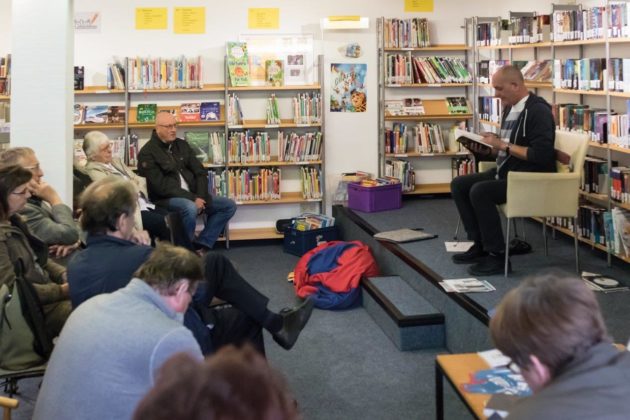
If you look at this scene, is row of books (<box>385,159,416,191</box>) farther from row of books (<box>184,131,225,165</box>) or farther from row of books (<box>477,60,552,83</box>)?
row of books (<box>184,131,225,165</box>)

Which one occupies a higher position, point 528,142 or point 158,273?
point 528,142

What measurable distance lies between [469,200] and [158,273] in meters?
3.34

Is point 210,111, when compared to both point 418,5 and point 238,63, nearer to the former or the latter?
point 238,63

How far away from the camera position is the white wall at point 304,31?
23.0 feet

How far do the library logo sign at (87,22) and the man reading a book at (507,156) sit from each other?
4054mm

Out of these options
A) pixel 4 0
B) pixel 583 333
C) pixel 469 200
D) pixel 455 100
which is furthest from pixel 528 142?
pixel 4 0

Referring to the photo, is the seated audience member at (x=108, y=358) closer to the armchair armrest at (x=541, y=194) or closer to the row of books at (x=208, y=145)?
the armchair armrest at (x=541, y=194)

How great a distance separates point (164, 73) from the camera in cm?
692

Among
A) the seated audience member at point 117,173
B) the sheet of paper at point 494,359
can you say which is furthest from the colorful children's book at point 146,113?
the sheet of paper at point 494,359

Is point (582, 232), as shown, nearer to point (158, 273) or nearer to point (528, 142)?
point (528, 142)

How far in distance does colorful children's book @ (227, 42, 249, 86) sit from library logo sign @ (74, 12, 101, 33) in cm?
129

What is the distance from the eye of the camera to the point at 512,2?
7488mm

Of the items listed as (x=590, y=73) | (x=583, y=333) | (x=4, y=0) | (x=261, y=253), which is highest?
(x=4, y=0)

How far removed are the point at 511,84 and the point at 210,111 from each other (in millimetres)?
3302
